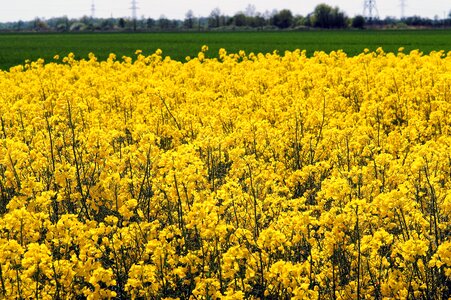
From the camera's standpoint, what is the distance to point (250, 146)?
833cm

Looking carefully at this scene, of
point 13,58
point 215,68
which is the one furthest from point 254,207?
point 13,58

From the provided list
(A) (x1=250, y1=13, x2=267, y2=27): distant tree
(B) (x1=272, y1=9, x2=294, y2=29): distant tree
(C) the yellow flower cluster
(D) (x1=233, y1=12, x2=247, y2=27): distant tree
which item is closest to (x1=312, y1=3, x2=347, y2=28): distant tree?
(B) (x1=272, y1=9, x2=294, y2=29): distant tree

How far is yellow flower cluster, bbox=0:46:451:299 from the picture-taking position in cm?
450

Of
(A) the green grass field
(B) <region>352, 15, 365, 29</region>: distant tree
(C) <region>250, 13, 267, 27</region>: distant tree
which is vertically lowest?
(A) the green grass field

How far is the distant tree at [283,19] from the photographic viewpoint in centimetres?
13862

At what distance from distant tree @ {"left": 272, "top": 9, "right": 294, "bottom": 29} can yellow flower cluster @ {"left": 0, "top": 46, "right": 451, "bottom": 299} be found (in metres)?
130

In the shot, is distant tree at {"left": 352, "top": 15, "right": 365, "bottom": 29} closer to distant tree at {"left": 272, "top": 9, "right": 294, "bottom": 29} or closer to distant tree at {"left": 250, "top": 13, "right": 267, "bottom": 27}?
distant tree at {"left": 272, "top": 9, "right": 294, "bottom": 29}

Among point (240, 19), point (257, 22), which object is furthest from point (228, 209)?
point (240, 19)

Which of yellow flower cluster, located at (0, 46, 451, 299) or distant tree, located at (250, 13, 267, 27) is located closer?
yellow flower cluster, located at (0, 46, 451, 299)

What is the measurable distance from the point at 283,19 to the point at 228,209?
137639mm

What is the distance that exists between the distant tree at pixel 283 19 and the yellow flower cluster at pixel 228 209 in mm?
130003

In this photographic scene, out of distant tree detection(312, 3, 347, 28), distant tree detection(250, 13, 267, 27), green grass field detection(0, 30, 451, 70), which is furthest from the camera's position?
distant tree detection(250, 13, 267, 27)

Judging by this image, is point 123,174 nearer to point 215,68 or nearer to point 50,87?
point 50,87

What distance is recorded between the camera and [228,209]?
5730mm
